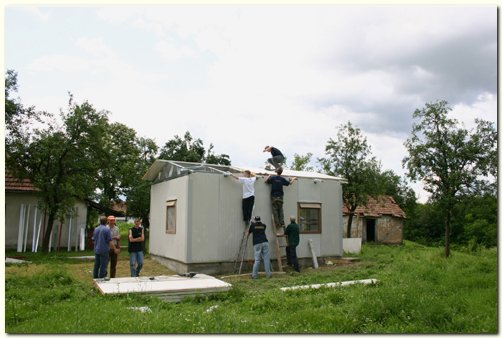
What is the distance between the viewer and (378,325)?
6699 millimetres

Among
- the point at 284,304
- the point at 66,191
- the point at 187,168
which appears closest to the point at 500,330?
the point at 284,304

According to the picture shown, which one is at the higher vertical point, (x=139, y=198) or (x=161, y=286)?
(x=139, y=198)

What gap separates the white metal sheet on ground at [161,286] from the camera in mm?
9055

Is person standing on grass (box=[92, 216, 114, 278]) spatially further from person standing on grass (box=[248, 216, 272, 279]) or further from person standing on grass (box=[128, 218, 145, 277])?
person standing on grass (box=[248, 216, 272, 279])

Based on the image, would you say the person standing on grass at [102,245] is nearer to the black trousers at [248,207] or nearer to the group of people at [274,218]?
the group of people at [274,218]

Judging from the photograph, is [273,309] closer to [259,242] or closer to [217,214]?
[259,242]

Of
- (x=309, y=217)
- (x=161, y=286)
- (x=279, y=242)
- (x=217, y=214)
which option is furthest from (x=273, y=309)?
(x=309, y=217)

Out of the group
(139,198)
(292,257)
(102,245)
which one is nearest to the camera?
(102,245)

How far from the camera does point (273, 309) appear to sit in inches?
310

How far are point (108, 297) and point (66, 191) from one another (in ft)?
35.5

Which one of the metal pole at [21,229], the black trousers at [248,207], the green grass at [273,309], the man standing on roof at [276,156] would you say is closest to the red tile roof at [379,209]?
the man standing on roof at [276,156]

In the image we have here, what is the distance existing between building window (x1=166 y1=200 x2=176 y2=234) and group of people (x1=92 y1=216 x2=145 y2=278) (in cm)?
224

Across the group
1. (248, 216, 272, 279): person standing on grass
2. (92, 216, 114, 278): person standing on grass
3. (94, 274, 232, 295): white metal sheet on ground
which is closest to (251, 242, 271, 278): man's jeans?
(248, 216, 272, 279): person standing on grass

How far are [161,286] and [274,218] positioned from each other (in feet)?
18.9
